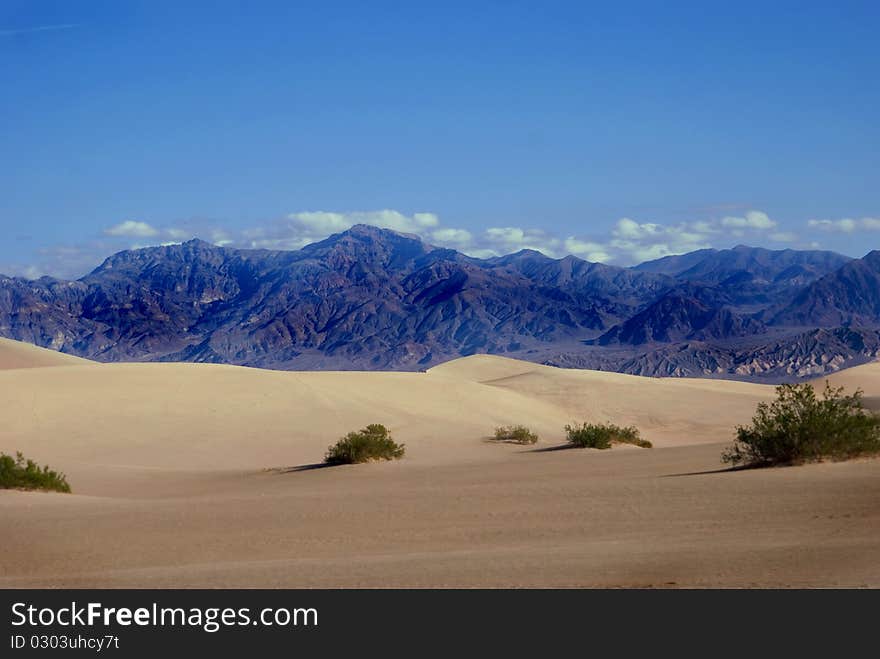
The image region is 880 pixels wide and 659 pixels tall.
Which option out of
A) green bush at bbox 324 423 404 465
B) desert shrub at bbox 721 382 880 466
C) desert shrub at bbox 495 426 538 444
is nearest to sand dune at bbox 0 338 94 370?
desert shrub at bbox 495 426 538 444

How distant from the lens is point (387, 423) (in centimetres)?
3959

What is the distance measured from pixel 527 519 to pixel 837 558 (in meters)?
4.73

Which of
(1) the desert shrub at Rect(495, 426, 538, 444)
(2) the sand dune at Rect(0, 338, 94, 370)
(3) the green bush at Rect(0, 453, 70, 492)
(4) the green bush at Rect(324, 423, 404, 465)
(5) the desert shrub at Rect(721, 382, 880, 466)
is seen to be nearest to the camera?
(5) the desert shrub at Rect(721, 382, 880, 466)

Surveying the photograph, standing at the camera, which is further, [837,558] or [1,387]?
[1,387]

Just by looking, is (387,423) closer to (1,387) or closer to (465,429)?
(465,429)

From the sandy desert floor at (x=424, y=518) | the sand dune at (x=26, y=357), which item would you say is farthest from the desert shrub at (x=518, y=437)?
the sand dune at (x=26, y=357)

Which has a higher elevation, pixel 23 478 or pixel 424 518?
pixel 23 478

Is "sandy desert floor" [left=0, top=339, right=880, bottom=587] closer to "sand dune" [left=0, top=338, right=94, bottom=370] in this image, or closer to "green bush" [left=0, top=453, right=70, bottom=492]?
"green bush" [left=0, top=453, right=70, bottom=492]

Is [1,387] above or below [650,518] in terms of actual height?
above

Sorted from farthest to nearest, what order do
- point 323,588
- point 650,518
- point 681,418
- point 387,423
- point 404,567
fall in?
point 681,418 → point 387,423 → point 650,518 → point 404,567 → point 323,588

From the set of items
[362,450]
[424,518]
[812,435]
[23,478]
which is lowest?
[424,518]

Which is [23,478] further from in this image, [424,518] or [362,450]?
[424,518]

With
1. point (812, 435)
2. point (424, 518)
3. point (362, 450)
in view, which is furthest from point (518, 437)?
point (424, 518)

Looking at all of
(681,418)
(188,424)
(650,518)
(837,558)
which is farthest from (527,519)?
(681,418)
